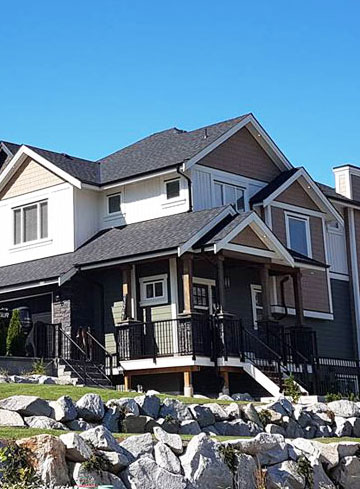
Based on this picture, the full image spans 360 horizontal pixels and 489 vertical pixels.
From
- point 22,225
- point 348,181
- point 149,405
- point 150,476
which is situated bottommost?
point 150,476

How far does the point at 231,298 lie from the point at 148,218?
10.7 ft

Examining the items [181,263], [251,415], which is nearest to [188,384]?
[181,263]

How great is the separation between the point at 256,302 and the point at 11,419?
1401 centimetres

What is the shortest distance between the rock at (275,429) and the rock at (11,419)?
514 centimetres

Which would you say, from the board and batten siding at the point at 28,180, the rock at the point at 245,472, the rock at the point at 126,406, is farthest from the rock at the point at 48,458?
the board and batten siding at the point at 28,180

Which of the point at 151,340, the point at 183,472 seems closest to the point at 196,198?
the point at 151,340

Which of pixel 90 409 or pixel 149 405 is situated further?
pixel 149 405

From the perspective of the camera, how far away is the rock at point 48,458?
9.80 m

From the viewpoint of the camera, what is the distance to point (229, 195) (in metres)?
25.4

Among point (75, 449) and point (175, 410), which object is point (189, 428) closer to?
point (175, 410)

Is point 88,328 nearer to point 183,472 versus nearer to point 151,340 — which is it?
point 151,340

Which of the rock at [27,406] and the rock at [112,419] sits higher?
the rock at [27,406]

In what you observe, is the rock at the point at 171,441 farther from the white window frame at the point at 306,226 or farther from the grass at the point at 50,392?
the white window frame at the point at 306,226

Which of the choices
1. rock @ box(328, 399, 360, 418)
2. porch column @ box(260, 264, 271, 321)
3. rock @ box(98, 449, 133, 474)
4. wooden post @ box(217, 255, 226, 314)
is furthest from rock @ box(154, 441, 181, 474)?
porch column @ box(260, 264, 271, 321)
